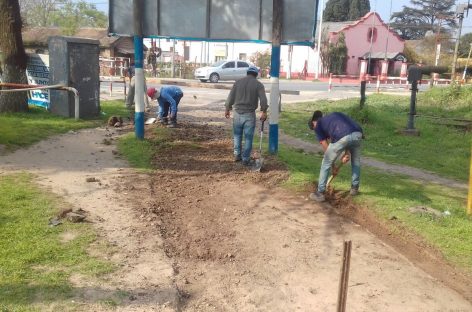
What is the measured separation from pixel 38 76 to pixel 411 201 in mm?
11126

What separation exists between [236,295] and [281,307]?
39 cm

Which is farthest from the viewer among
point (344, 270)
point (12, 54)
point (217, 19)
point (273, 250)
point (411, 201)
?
point (12, 54)

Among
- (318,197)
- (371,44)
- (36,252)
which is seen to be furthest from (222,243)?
(371,44)

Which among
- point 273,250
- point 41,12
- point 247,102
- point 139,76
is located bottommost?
point 273,250

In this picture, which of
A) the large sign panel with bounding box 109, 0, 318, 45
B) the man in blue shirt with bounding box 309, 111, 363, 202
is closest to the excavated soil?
the man in blue shirt with bounding box 309, 111, 363, 202

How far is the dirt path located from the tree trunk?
14.7 ft

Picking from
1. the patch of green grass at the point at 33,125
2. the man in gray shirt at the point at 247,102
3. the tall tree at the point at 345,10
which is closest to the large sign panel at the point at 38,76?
the patch of green grass at the point at 33,125

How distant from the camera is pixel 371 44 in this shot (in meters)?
54.0

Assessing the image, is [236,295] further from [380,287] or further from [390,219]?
[390,219]

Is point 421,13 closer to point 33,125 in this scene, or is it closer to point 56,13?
point 56,13

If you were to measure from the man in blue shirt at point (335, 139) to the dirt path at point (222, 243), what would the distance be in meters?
0.45

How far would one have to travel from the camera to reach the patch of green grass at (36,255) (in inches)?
154

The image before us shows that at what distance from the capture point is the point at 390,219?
6258 millimetres

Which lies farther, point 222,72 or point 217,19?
point 222,72
